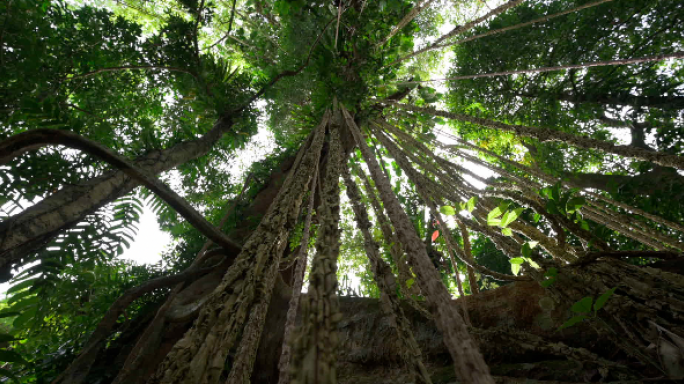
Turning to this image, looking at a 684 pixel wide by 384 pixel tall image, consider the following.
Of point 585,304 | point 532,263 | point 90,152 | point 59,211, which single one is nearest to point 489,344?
point 532,263

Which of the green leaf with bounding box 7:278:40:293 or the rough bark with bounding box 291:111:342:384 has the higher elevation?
the green leaf with bounding box 7:278:40:293

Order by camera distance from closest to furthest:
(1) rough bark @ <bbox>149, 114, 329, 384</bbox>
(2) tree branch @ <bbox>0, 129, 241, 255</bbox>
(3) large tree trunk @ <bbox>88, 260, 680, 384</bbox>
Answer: (1) rough bark @ <bbox>149, 114, 329, 384</bbox> < (3) large tree trunk @ <bbox>88, 260, 680, 384</bbox> < (2) tree branch @ <bbox>0, 129, 241, 255</bbox>

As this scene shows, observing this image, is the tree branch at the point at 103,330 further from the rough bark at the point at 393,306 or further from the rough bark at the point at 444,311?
the rough bark at the point at 444,311

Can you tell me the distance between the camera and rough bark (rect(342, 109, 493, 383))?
1.31ft

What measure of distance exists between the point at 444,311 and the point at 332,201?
0.43 metres

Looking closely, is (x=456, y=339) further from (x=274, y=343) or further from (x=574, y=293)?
(x=274, y=343)

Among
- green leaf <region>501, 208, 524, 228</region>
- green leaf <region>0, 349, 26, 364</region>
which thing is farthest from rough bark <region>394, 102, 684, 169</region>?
green leaf <region>0, 349, 26, 364</region>

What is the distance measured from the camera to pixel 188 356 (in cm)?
50

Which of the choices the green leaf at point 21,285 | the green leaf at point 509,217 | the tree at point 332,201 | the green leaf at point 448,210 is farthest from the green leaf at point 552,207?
the green leaf at point 21,285

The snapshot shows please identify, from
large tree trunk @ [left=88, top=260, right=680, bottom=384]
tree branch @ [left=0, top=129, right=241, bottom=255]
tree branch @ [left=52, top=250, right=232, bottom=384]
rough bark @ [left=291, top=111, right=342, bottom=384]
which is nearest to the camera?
rough bark @ [left=291, top=111, right=342, bottom=384]

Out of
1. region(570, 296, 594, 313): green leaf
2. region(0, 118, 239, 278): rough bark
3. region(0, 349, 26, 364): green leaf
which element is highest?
region(0, 118, 239, 278): rough bark

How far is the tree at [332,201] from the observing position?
0.72 meters

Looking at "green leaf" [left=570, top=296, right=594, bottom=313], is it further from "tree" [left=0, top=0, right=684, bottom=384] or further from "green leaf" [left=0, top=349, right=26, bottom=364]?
"green leaf" [left=0, top=349, right=26, bottom=364]

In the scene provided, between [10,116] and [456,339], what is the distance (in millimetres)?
2562
